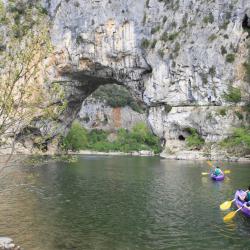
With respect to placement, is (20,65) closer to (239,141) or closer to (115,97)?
(239,141)

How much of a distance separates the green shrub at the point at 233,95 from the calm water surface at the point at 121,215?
24.4 m

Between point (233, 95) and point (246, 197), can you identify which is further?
point (233, 95)

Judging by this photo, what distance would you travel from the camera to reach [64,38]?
63.1m

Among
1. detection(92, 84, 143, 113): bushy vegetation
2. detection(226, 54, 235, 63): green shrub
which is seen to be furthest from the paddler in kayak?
detection(92, 84, 143, 113): bushy vegetation

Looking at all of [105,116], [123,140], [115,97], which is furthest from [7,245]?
[115,97]

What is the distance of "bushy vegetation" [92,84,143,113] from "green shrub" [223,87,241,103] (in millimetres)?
57783

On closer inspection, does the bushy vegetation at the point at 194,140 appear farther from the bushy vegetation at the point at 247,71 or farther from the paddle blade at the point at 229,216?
the paddle blade at the point at 229,216

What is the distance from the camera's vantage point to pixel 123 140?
10444 centimetres

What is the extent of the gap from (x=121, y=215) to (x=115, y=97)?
312 feet

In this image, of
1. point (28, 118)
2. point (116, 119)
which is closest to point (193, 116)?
point (28, 118)

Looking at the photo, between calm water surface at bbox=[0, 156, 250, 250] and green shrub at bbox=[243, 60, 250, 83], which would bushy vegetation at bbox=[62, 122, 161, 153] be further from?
calm water surface at bbox=[0, 156, 250, 250]

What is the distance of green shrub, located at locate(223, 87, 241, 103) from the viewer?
180ft

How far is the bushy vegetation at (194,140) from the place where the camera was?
5779 cm

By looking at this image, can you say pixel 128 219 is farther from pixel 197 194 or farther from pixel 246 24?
pixel 246 24
